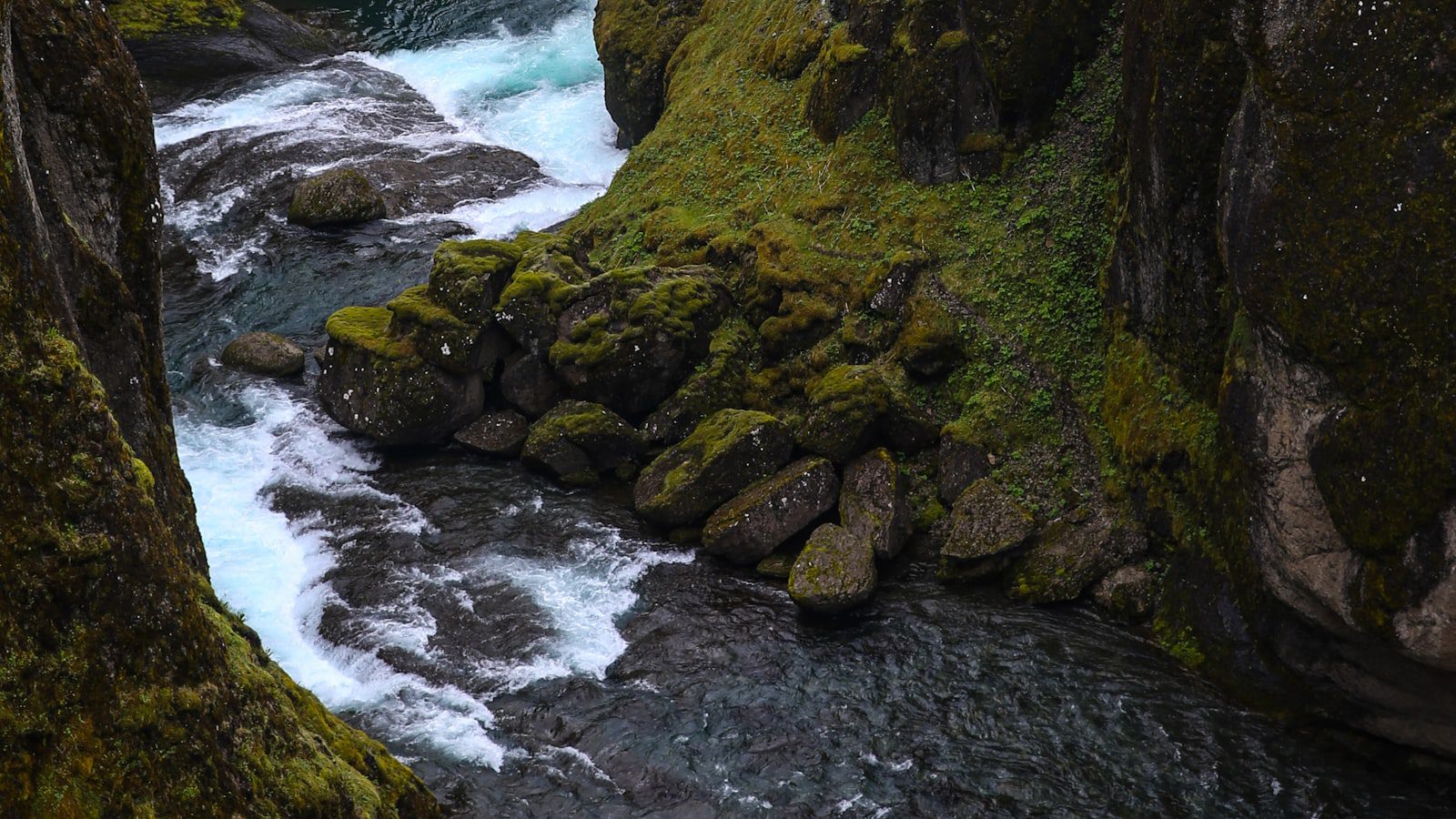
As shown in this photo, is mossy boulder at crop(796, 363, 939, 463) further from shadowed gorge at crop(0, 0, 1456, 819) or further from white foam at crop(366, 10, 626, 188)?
white foam at crop(366, 10, 626, 188)

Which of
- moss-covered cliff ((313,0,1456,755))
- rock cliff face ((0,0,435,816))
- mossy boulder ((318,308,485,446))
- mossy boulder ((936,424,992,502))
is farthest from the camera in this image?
mossy boulder ((318,308,485,446))

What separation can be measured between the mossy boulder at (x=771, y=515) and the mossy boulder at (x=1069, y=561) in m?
2.96

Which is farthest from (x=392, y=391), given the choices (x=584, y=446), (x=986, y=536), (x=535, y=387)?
(x=986, y=536)

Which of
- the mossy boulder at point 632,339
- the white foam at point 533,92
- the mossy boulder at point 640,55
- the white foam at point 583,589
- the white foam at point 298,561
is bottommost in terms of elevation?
the white foam at point 298,561

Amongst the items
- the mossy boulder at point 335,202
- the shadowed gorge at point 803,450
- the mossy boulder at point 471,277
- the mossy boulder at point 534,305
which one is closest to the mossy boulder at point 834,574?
the shadowed gorge at point 803,450

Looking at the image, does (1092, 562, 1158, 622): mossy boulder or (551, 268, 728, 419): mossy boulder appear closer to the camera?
(1092, 562, 1158, 622): mossy boulder

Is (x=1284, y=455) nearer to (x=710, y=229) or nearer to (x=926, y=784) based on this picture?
(x=926, y=784)

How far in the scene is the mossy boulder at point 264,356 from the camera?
22.0 metres

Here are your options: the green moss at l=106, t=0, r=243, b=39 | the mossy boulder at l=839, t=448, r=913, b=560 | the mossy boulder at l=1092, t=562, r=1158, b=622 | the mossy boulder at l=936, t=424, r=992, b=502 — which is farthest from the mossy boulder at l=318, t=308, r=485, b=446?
the green moss at l=106, t=0, r=243, b=39

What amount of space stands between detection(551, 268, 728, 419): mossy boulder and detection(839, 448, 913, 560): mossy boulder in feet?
12.8

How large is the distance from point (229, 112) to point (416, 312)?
1704 centimetres

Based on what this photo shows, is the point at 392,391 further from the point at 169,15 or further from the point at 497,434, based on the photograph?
the point at 169,15

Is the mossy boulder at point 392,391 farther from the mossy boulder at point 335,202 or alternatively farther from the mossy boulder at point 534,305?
the mossy boulder at point 335,202

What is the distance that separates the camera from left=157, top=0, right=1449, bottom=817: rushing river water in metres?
12.7
